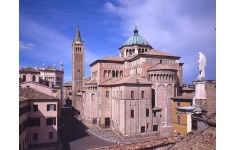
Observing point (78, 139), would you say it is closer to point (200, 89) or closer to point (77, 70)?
point (200, 89)

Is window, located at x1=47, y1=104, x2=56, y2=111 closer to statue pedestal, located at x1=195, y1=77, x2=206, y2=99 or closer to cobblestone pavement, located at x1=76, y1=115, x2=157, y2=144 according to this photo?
cobblestone pavement, located at x1=76, y1=115, x2=157, y2=144

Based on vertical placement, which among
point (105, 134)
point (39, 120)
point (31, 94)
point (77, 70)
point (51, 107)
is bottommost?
point (105, 134)

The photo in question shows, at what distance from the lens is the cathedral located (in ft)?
41.0

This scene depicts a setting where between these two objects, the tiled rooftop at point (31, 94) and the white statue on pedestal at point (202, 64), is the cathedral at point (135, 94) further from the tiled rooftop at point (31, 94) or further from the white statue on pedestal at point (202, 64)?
the white statue on pedestal at point (202, 64)

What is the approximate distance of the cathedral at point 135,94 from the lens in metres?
12.5

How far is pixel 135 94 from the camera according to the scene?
497 inches

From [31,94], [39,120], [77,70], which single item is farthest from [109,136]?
[77,70]

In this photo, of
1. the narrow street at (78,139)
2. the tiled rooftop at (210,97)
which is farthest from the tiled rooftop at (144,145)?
the narrow street at (78,139)

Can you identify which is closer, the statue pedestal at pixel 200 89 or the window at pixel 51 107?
the statue pedestal at pixel 200 89
